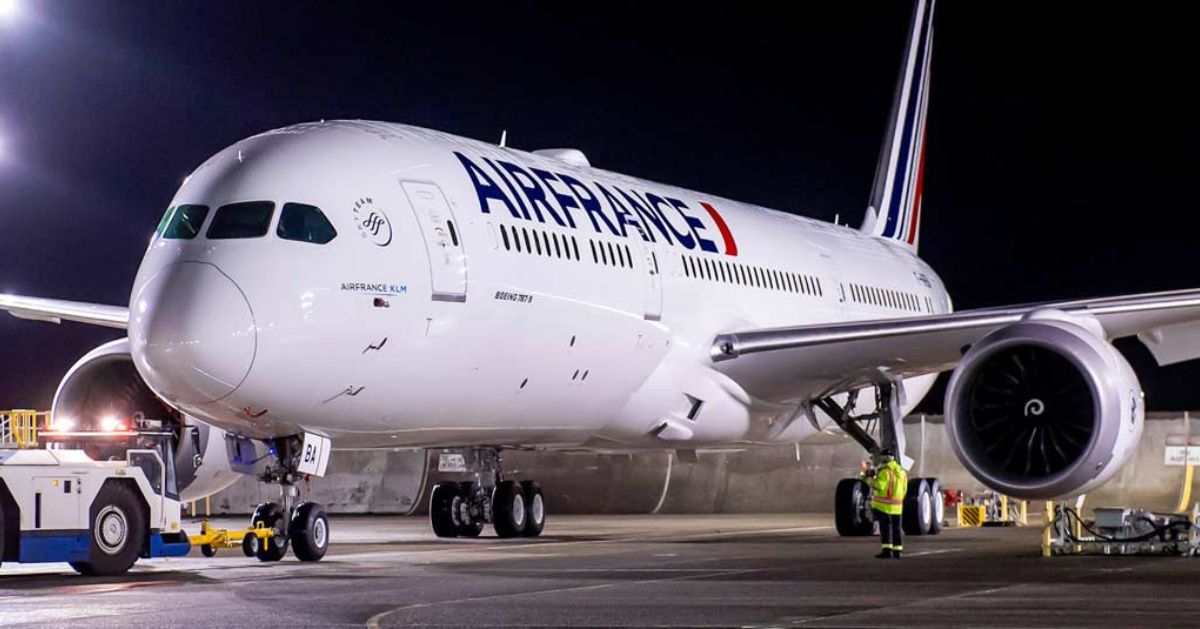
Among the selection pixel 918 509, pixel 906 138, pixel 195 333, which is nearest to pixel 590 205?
pixel 195 333

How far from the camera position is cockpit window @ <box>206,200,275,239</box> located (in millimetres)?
14445

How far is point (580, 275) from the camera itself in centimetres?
1733

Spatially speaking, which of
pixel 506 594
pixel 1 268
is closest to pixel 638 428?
pixel 506 594

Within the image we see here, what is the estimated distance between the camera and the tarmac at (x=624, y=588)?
10.4 metres

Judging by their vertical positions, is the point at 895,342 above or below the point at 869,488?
above

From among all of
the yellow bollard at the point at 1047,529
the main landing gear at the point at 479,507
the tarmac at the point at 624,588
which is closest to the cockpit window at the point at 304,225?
the tarmac at the point at 624,588

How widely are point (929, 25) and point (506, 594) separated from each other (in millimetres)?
20670

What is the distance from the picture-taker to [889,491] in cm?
1697

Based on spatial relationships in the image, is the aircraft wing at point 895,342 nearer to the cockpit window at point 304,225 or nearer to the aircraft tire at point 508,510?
the aircraft tire at point 508,510

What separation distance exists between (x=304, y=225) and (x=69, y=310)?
684cm

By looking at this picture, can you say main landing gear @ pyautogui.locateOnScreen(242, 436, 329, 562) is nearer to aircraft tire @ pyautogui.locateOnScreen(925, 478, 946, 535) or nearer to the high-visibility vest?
the high-visibility vest

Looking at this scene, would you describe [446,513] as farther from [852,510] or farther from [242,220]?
[242,220]

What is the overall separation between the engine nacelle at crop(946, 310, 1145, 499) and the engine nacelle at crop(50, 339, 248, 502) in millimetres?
7258

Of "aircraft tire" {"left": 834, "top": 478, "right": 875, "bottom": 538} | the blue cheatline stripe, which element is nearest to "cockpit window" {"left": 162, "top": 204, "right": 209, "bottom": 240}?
"aircraft tire" {"left": 834, "top": 478, "right": 875, "bottom": 538}
